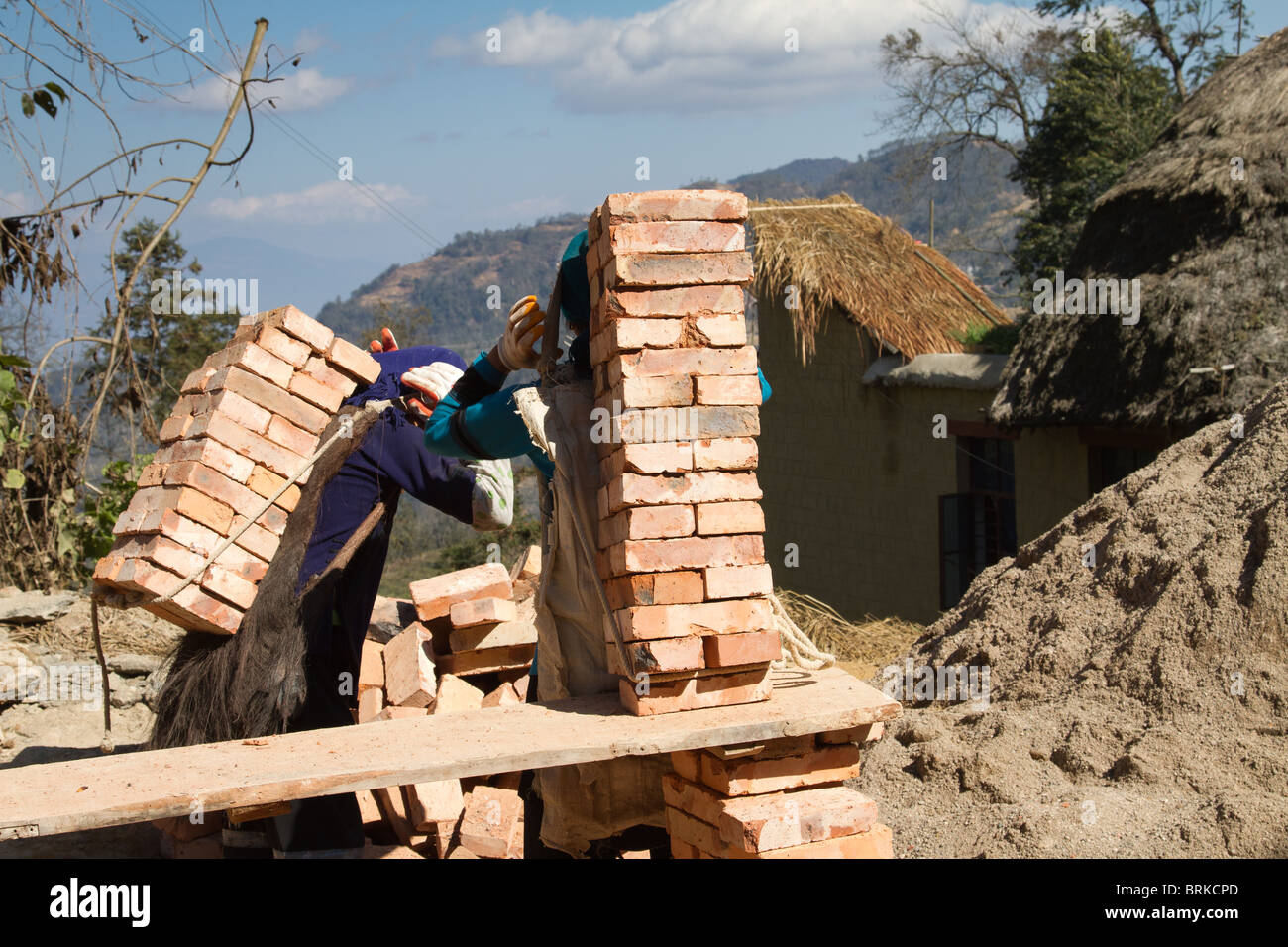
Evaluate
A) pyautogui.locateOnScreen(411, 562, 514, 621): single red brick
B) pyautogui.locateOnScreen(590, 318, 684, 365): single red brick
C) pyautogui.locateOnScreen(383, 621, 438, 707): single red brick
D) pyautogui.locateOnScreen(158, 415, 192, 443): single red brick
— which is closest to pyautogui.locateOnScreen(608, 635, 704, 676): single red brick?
pyautogui.locateOnScreen(590, 318, 684, 365): single red brick

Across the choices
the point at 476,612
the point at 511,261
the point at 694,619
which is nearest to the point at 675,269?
the point at 694,619

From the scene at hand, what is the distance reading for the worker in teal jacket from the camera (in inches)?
125

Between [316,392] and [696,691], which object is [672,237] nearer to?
[696,691]

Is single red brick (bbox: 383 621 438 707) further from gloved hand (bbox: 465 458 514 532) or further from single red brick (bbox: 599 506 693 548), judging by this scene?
single red brick (bbox: 599 506 693 548)

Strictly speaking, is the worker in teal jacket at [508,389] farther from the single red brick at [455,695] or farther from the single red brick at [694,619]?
the single red brick at [455,695]

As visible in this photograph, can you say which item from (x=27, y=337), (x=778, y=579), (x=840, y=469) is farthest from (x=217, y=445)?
(x=778, y=579)

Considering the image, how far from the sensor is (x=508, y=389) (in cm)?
323

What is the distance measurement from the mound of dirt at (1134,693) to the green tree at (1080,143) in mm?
7844

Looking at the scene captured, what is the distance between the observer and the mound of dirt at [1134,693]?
12.1ft

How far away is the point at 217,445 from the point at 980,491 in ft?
22.3

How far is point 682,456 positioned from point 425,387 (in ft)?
5.00

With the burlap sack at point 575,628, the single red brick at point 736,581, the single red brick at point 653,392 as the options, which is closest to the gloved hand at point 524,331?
the burlap sack at point 575,628

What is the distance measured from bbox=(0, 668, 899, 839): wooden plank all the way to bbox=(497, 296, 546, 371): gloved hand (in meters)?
1.01

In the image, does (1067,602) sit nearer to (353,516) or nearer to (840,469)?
(353,516)
